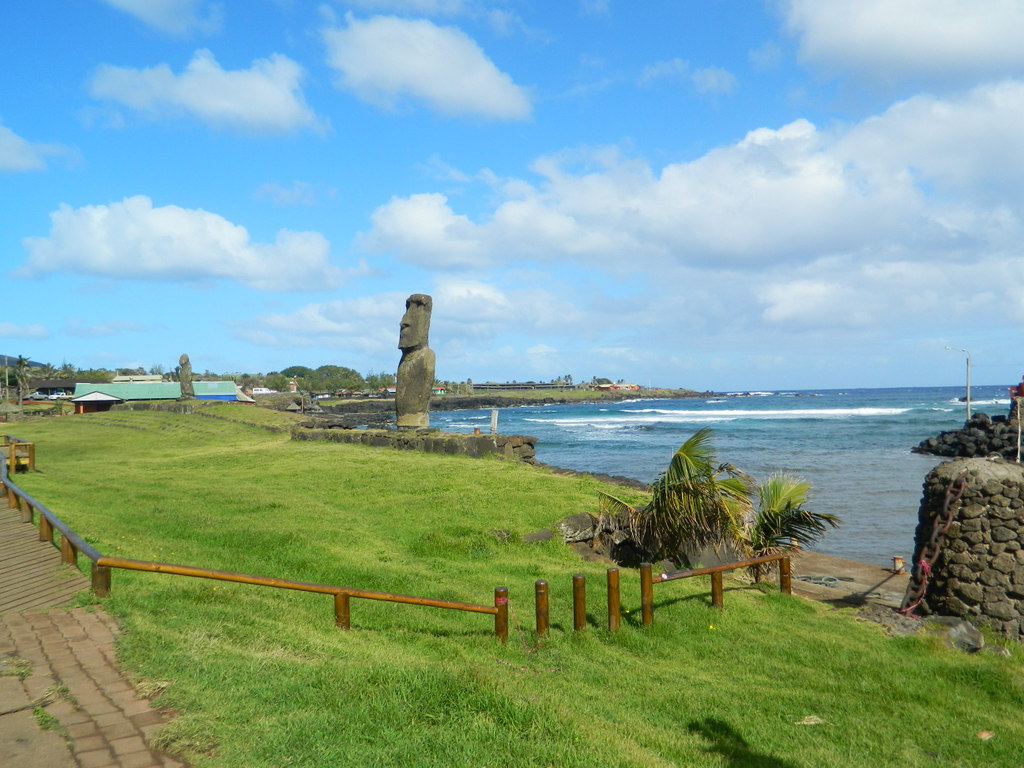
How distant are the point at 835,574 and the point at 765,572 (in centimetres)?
309

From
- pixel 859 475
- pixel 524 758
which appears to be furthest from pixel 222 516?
pixel 859 475

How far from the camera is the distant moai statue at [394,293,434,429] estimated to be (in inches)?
1025

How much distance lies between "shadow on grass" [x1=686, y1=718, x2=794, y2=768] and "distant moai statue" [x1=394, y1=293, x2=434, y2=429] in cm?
2091

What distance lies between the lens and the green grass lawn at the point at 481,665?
4.59 metres

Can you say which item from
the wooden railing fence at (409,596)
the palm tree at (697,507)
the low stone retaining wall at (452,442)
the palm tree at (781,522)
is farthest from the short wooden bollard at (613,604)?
the low stone retaining wall at (452,442)

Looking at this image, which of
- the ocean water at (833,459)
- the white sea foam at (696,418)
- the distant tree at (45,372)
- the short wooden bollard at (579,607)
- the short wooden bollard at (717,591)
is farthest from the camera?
the distant tree at (45,372)

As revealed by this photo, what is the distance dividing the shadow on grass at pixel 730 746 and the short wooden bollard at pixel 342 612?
3184 millimetres

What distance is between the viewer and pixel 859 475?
29688 mm

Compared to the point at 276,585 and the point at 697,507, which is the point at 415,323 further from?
the point at 276,585

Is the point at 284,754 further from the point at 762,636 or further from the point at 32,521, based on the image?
the point at 32,521

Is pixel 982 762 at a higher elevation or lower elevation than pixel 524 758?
lower

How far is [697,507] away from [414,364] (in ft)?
55.0

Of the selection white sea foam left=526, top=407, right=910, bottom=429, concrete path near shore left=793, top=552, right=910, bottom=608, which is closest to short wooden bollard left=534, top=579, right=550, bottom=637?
concrete path near shore left=793, top=552, right=910, bottom=608

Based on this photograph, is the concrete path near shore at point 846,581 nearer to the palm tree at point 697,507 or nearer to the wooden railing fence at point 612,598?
the palm tree at point 697,507
